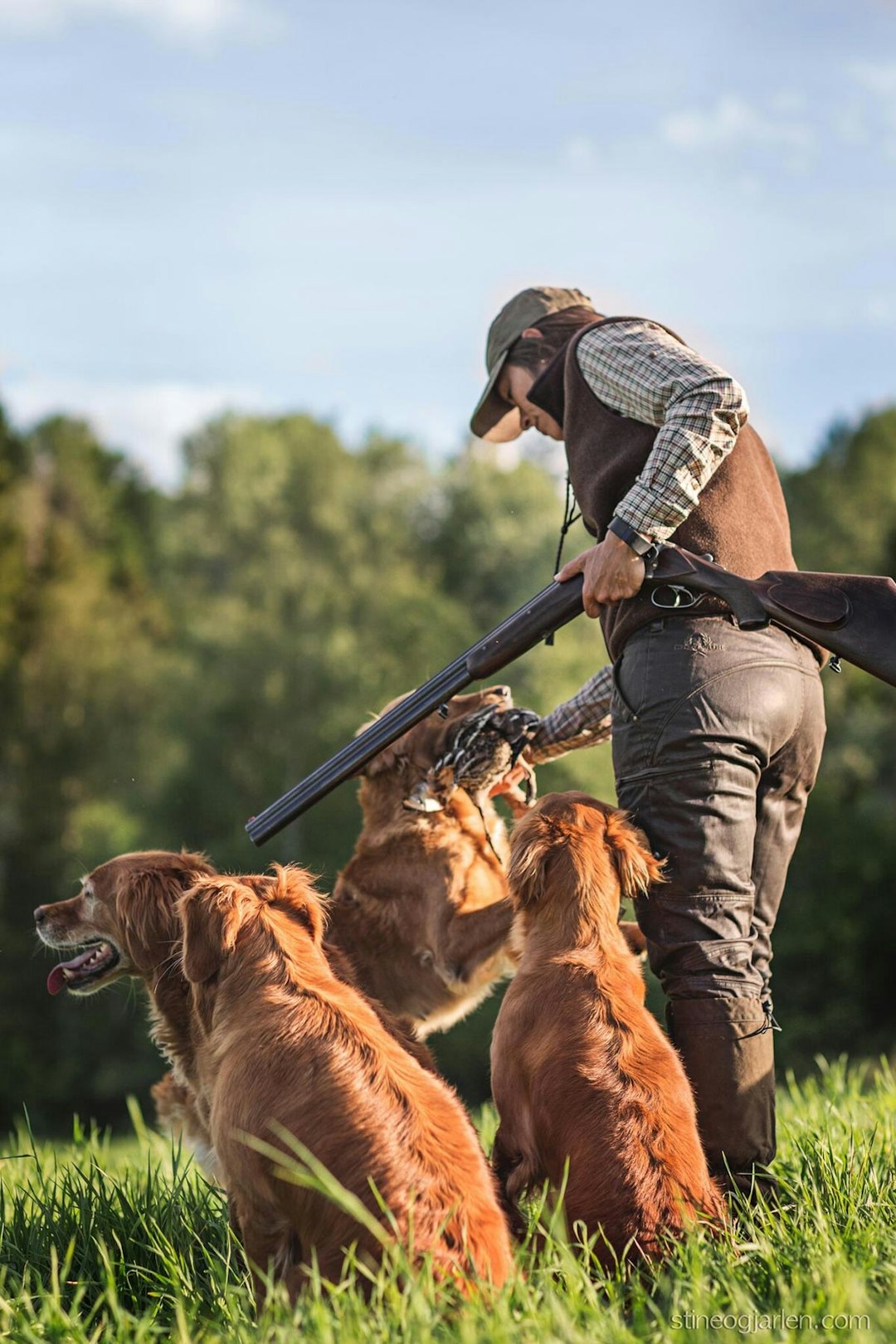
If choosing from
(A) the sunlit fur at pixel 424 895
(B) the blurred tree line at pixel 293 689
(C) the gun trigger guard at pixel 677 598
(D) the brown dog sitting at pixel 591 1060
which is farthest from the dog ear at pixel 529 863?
(B) the blurred tree line at pixel 293 689

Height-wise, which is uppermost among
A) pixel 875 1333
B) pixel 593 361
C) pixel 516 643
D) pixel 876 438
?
pixel 876 438

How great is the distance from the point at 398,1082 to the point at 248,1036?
44 centimetres

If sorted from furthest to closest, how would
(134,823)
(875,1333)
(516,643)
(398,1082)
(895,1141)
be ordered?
(134,823) < (516,643) < (895,1141) < (398,1082) < (875,1333)

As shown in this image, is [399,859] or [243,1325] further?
[399,859]

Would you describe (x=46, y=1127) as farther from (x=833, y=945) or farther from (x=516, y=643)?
(x=516, y=643)

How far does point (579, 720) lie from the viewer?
477cm

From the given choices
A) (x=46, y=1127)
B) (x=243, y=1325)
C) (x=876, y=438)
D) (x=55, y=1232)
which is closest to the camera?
(x=243, y=1325)

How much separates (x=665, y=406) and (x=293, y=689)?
26713 mm

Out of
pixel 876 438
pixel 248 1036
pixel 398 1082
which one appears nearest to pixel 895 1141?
pixel 398 1082

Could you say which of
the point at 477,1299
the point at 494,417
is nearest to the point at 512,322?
the point at 494,417

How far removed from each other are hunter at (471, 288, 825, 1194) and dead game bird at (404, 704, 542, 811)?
3.12 feet

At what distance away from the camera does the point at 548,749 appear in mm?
4879

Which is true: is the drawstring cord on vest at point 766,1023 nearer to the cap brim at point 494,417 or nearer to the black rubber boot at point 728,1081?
the black rubber boot at point 728,1081

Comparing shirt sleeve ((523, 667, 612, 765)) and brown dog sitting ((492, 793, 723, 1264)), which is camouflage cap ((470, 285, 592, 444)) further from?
brown dog sitting ((492, 793, 723, 1264))
